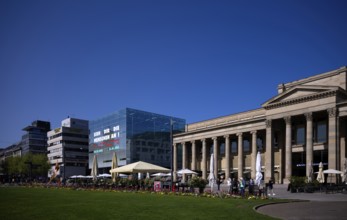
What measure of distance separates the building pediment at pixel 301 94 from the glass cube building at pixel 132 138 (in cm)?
4482

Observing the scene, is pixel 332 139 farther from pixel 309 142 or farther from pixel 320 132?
pixel 320 132

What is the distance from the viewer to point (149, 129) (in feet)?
355

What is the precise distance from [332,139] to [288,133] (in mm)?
8682

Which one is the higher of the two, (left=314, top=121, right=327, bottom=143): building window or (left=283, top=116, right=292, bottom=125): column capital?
(left=283, top=116, right=292, bottom=125): column capital

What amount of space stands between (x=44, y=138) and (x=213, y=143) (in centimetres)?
12118

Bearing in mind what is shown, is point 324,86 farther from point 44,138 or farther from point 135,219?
point 44,138

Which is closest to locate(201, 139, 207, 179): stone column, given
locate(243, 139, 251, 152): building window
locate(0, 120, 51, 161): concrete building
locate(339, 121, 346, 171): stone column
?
locate(243, 139, 251, 152): building window

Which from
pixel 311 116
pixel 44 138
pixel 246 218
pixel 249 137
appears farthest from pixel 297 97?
pixel 44 138

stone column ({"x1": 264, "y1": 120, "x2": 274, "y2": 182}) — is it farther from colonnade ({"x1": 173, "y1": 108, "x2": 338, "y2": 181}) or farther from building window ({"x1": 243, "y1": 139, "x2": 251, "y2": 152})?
building window ({"x1": 243, "y1": 139, "x2": 251, "y2": 152})

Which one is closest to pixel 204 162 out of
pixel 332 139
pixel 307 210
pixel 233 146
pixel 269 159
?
pixel 233 146

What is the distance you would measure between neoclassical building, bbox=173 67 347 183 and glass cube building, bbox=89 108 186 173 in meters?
25.3

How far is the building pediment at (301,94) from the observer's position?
5238 cm

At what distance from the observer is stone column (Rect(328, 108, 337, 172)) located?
50.1 m

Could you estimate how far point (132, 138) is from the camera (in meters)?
103
